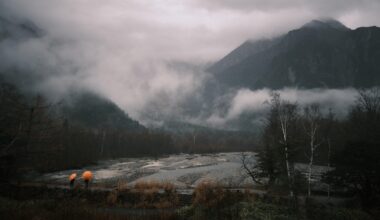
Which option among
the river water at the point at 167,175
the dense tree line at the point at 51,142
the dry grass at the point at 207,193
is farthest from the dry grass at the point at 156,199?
the dense tree line at the point at 51,142

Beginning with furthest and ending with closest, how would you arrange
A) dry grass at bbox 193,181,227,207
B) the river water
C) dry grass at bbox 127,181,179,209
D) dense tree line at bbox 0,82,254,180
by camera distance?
the river water
dry grass at bbox 127,181,179,209
dry grass at bbox 193,181,227,207
dense tree line at bbox 0,82,254,180

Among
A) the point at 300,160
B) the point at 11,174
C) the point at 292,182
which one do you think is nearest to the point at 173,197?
the point at 292,182

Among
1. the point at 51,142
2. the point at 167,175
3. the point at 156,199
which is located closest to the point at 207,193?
the point at 156,199

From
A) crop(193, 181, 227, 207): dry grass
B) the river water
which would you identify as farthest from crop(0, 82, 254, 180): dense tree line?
crop(193, 181, 227, 207): dry grass

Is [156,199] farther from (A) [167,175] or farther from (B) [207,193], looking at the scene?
(A) [167,175]

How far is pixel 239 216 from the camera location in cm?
1463

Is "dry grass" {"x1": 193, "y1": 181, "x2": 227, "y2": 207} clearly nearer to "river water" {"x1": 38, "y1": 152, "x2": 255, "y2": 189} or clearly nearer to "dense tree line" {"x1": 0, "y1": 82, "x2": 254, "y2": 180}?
"river water" {"x1": 38, "y1": 152, "x2": 255, "y2": 189}

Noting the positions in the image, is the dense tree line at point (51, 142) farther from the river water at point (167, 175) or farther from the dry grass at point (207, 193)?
the dry grass at point (207, 193)

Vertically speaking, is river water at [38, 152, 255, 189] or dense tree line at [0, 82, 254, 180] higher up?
dense tree line at [0, 82, 254, 180]

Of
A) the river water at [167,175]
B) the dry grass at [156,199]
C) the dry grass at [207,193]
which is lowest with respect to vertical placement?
the river water at [167,175]

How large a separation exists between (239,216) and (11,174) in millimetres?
22431

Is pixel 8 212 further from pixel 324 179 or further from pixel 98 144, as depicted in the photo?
pixel 98 144

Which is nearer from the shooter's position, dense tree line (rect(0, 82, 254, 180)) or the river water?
dense tree line (rect(0, 82, 254, 180))

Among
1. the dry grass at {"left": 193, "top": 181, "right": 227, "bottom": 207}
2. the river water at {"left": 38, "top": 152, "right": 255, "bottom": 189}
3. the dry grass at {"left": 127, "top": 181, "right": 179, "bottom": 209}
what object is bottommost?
the river water at {"left": 38, "top": 152, "right": 255, "bottom": 189}
